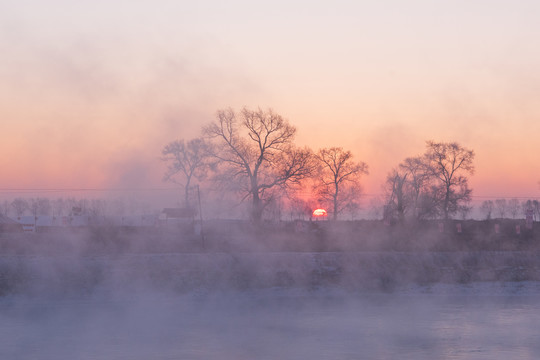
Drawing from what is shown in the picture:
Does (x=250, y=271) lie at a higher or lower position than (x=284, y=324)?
higher

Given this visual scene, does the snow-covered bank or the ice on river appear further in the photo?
the snow-covered bank

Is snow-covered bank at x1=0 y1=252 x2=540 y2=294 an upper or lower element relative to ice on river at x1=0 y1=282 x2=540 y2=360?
upper

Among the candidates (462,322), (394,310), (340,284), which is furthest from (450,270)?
(462,322)

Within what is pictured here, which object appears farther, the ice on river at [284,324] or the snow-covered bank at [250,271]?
the snow-covered bank at [250,271]

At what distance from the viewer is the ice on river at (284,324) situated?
2261 centimetres

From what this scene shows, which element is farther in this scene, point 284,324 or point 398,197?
point 398,197

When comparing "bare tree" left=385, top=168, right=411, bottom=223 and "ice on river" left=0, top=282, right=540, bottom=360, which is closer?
"ice on river" left=0, top=282, right=540, bottom=360

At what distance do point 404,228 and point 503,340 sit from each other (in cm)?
3730

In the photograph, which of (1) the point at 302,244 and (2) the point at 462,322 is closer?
(2) the point at 462,322

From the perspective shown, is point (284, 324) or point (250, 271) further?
point (250, 271)

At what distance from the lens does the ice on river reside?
22.6 meters

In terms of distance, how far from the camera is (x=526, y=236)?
60.3 metres

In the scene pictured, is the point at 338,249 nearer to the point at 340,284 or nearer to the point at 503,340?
the point at 340,284

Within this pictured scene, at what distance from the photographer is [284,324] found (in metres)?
28.8
